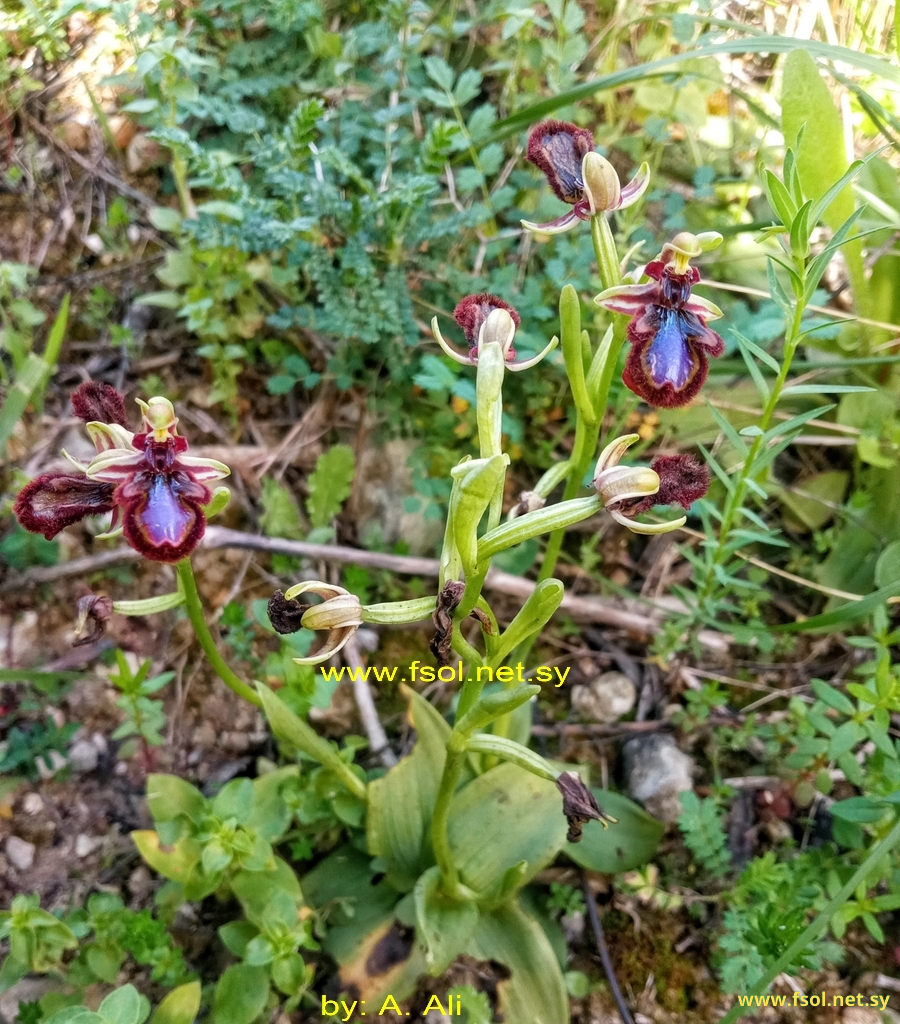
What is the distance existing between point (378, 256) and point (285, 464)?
71 cm

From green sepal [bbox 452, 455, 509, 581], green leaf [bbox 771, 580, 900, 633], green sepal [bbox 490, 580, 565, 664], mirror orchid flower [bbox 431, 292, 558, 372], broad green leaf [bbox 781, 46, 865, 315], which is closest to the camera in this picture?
green sepal [bbox 452, 455, 509, 581]

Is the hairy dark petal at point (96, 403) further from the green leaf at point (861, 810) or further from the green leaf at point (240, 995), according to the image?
the green leaf at point (861, 810)

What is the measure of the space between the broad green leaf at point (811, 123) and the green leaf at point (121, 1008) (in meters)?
2.16

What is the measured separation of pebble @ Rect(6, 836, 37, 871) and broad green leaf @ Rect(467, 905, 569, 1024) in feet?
3.69

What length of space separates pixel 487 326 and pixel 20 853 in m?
1.73

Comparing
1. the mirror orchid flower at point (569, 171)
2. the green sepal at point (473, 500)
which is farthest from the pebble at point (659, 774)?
the mirror orchid flower at point (569, 171)

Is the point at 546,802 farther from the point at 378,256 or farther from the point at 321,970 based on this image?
the point at 378,256

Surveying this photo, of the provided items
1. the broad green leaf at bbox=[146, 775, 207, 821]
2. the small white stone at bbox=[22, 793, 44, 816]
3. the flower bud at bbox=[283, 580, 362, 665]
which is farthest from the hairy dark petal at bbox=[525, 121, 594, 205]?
the small white stone at bbox=[22, 793, 44, 816]

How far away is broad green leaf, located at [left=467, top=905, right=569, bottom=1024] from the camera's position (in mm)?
1627

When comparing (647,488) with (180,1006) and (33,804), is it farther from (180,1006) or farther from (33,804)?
(33,804)

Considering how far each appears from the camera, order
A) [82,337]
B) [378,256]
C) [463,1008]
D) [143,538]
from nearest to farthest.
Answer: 1. [143,538]
2. [463,1008]
3. [378,256]
4. [82,337]

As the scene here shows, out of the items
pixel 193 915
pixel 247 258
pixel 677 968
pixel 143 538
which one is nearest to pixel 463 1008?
pixel 677 968

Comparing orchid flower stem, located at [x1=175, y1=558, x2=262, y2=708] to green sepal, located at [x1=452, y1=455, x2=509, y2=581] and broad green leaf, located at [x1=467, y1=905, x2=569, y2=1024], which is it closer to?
green sepal, located at [x1=452, y1=455, x2=509, y2=581]

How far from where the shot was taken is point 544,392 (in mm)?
2238
